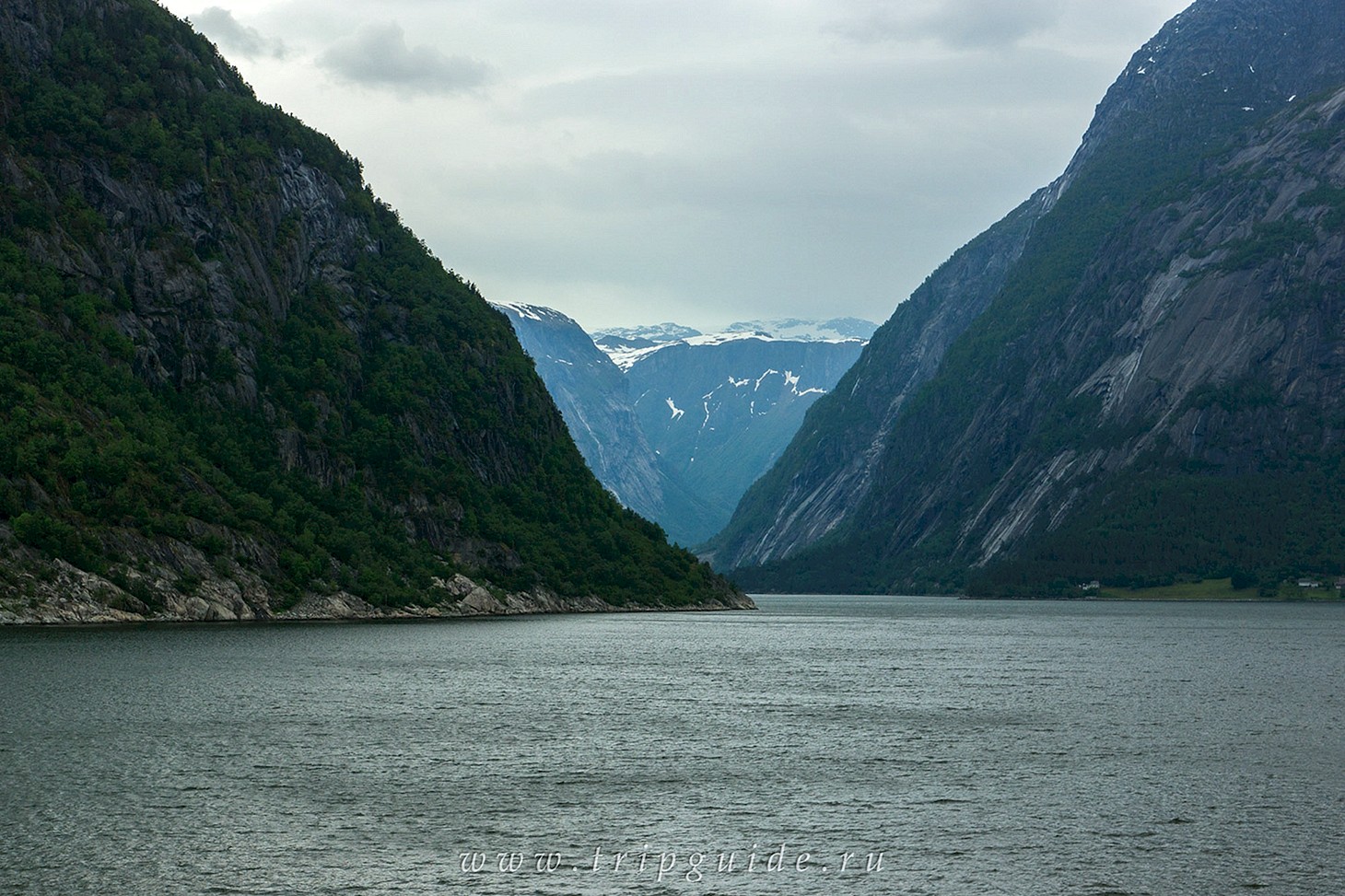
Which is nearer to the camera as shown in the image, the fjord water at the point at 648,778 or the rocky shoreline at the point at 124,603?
the fjord water at the point at 648,778

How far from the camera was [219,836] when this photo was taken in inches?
1836

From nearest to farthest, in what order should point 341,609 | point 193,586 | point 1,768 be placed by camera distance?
point 1,768 < point 193,586 < point 341,609

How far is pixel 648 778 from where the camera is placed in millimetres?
59969

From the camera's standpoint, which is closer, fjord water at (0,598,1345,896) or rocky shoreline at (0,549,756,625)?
fjord water at (0,598,1345,896)

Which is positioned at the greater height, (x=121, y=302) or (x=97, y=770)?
(x=121, y=302)

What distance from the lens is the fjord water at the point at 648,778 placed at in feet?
141

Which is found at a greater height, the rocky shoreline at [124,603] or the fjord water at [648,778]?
the rocky shoreline at [124,603]

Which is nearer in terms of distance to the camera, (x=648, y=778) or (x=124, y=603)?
(x=648, y=778)

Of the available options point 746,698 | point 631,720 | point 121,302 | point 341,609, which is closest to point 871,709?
point 746,698

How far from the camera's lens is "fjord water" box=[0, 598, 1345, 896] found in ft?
141

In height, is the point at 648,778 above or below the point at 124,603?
below

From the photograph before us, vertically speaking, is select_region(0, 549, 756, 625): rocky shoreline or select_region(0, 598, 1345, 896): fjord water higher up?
select_region(0, 549, 756, 625): rocky shoreline

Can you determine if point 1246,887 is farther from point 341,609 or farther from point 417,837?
point 341,609

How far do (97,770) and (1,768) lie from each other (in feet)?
12.3
